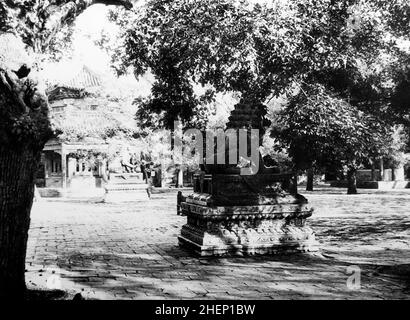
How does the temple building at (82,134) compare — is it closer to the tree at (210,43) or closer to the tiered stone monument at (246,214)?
the tree at (210,43)

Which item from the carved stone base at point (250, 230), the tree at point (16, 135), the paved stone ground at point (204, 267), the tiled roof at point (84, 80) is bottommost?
the paved stone ground at point (204, 267)

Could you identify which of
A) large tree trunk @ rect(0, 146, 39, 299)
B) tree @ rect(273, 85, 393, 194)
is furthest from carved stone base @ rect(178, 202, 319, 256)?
tree @ rect(273, 85, 393, 194)

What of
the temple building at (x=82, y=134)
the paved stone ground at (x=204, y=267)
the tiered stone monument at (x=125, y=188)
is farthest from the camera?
the temple building at (x=82, y=134)

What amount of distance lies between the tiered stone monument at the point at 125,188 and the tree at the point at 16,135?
19349 mm

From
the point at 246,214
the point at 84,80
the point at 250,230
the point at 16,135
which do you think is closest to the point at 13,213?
the point at 16,135

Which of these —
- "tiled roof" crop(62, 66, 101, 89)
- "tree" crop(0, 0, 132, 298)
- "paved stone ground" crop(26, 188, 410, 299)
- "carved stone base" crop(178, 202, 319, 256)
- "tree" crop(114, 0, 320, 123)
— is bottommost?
"paved stone ground" crop(26, 188, 410, 299)

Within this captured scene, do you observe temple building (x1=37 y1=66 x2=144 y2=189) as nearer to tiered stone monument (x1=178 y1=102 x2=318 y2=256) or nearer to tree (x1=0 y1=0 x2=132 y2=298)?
tiered stone monument (x1=178 y1=102 x2=318 y2=256)

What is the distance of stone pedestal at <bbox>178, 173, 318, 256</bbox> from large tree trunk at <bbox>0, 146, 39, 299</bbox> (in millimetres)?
3768

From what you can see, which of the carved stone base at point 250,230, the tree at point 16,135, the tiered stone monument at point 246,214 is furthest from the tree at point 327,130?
the tree at point 16,135

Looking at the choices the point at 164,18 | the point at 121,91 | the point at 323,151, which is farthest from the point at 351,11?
the point at 121,91

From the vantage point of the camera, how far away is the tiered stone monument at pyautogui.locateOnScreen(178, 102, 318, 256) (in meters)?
8.09

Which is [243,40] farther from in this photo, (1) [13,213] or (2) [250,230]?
(1) [13,213]

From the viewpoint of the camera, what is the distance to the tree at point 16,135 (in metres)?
4.49
